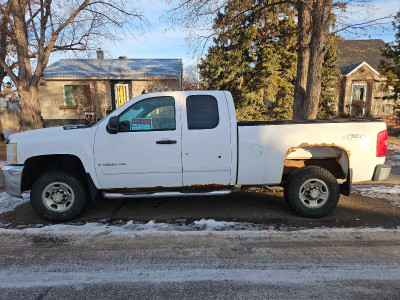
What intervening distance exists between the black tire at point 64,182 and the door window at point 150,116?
1.14m

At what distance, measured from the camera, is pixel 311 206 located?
14.0 feet

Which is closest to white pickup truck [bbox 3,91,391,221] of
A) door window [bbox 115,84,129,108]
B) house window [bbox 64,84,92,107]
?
house window [bbox 64,84,92,107]

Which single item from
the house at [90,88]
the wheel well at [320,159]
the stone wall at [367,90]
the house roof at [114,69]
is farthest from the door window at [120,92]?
the stone wall at [367,90]

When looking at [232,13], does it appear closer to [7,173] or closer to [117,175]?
[117,175]

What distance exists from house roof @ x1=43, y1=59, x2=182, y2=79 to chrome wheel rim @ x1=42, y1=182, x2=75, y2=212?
12527mm

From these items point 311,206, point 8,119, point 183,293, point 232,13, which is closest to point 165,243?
point 183,293

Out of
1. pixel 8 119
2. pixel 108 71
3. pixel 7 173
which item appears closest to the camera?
pixel 7 173

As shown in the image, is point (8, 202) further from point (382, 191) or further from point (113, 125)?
point (382, 191)

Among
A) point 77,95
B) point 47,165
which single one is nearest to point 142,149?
point 47,165

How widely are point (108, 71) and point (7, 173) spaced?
14.0m

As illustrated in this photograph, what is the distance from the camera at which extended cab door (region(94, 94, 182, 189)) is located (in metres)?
4.04

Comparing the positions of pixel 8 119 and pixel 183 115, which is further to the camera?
pixel 8 119

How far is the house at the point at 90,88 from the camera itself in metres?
15.7

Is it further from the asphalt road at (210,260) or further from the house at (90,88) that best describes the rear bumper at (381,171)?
the house at (90,88)
